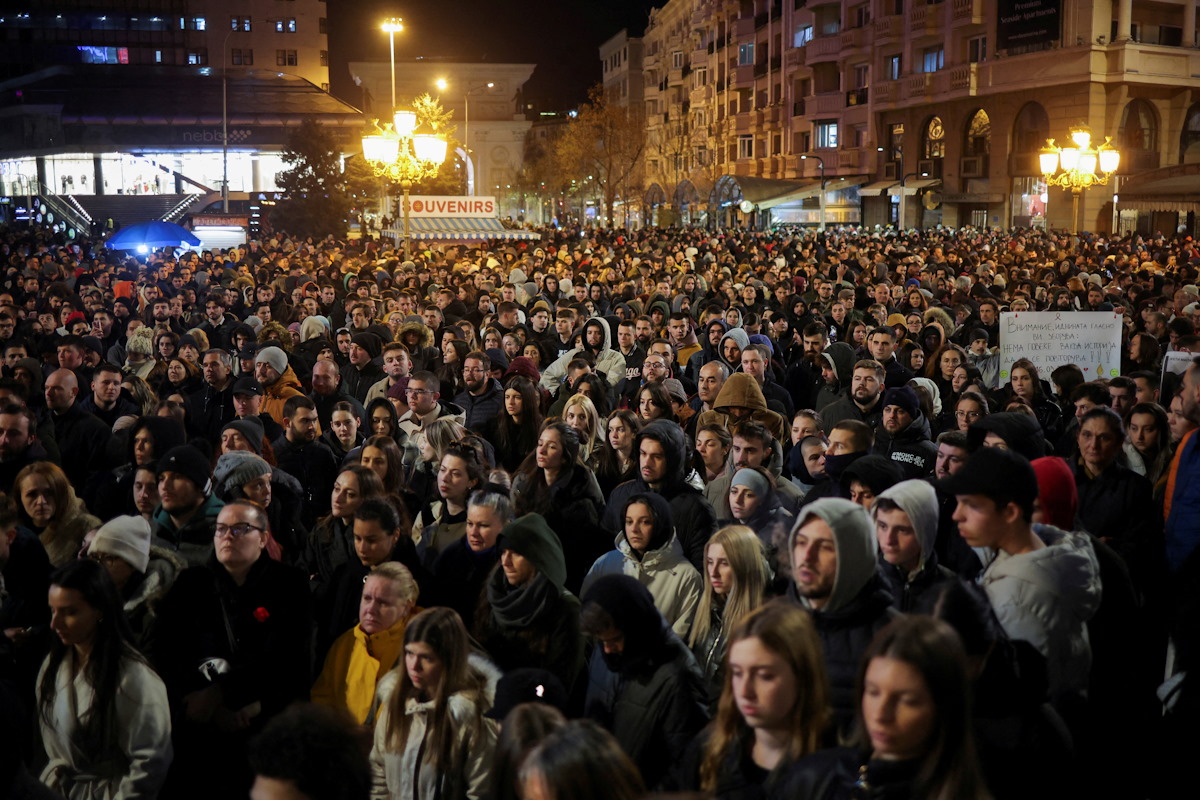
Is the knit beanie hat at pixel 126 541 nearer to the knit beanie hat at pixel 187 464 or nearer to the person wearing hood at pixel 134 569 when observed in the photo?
the person wearing hood at pixel 134 569

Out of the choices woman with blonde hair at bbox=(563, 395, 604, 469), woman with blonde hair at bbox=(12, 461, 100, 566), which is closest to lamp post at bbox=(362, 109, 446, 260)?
woman with blonde hair at bbox=(563, 395, 604, 469)

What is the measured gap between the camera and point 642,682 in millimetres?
4125

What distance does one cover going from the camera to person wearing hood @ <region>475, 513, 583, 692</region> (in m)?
4.79

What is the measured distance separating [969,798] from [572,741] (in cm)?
100

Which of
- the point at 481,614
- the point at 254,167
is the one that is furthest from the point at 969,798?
the point at 254,167

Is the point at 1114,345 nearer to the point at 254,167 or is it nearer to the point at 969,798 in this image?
the point at 969,798

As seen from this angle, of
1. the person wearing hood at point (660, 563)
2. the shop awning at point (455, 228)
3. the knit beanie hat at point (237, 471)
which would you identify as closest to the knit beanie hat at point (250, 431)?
the knit beanie hat at point (237, 471)

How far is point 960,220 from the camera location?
50844 mm

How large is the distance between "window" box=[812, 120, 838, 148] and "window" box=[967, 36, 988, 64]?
12.8 metres

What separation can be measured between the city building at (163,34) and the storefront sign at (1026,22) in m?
70.3

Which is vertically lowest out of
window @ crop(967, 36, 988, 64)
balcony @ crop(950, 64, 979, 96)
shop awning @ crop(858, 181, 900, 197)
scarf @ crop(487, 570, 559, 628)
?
scarf @ crop(487, 570, 559, 628)

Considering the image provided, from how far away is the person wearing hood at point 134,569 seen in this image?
16.2 ft

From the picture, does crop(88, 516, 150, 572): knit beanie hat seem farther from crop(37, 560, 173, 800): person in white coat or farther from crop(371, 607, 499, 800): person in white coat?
crop(371, 607, 499, 800): person in white coat

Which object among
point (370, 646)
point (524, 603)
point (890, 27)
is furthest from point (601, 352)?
point (890, 27)
